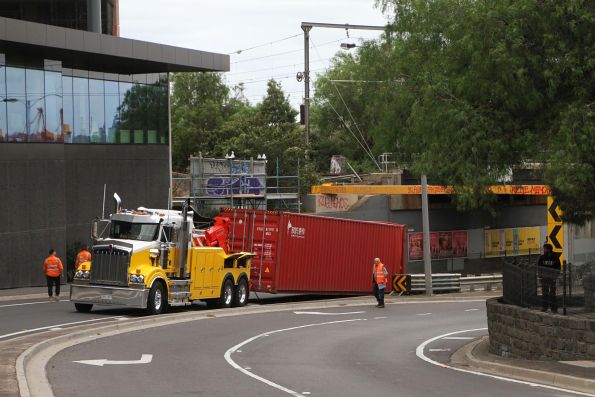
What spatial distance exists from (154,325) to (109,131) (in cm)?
2346

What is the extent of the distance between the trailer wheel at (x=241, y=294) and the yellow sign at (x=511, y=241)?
3125 centimetres

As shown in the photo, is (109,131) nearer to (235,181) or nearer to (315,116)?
(235,181)

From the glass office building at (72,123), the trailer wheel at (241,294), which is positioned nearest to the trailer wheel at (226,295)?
the trailer wheel at (241,294)

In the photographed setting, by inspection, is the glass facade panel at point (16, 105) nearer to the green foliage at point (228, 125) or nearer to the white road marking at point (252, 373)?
the white road marking at point (252, 373)

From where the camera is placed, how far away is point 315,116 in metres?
94.9

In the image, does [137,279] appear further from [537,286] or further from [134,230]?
[537,286]

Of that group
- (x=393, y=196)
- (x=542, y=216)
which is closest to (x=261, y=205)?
(x=393, y=196)

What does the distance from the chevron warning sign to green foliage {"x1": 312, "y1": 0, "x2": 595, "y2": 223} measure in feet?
66.5

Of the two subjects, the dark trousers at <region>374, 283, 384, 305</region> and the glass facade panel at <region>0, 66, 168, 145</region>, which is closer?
the dark trousers at <region>374, 283, 384, 305</region>

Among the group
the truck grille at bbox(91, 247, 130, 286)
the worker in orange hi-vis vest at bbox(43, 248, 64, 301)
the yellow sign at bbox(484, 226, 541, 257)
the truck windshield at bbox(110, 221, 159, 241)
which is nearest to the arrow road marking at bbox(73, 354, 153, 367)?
the truck grille at bbox(91, 247, 130, 286)

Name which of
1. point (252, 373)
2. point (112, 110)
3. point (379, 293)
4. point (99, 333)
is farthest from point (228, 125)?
point (252, 373)

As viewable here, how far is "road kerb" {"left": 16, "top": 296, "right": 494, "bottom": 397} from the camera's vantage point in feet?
50.9

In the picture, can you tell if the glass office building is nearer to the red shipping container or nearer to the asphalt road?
the red shipping container

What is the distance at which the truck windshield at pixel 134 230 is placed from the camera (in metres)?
30.1
